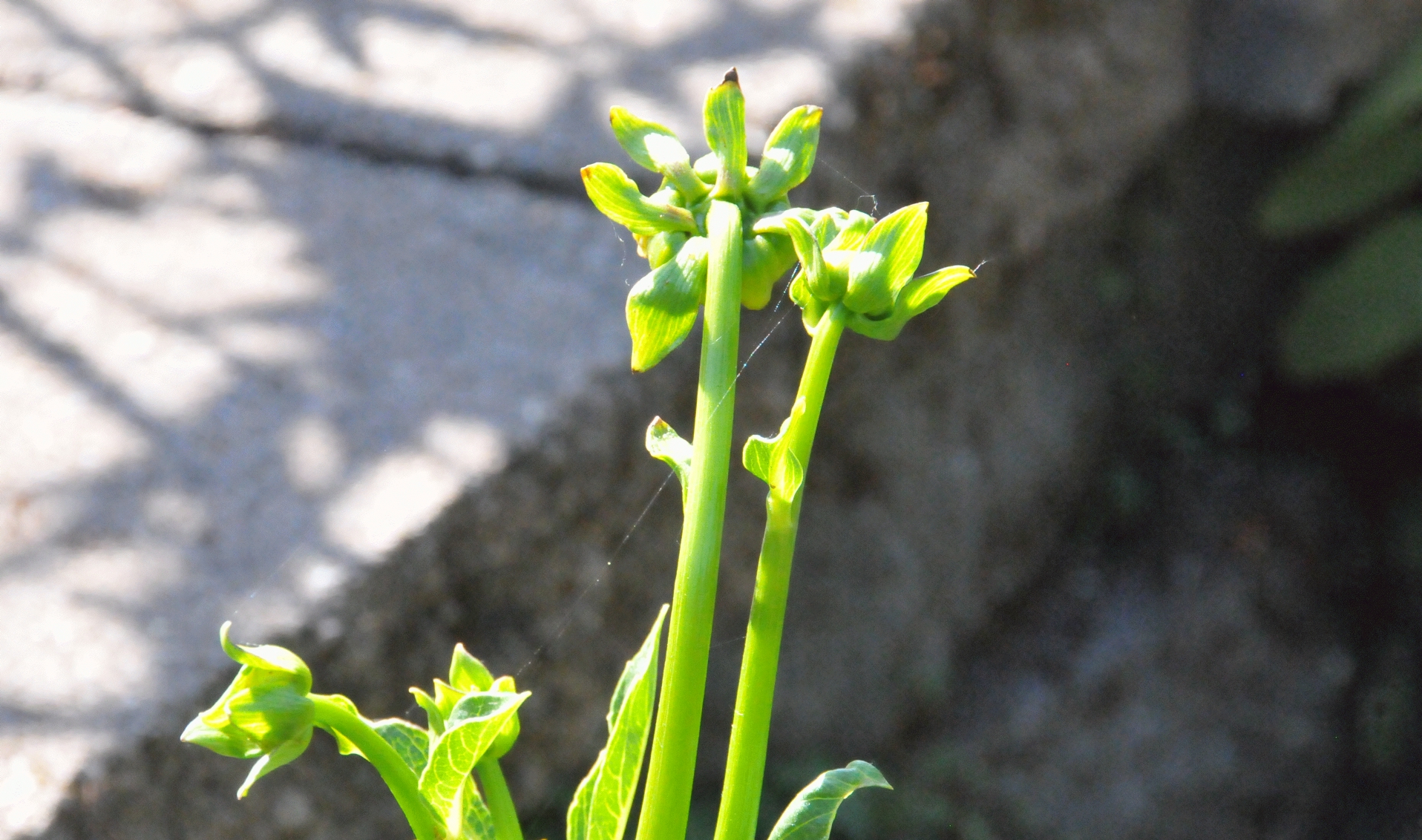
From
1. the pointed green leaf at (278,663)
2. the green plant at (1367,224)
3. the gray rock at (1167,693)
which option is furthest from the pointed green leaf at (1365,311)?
the pointed green leaf at (278,663)

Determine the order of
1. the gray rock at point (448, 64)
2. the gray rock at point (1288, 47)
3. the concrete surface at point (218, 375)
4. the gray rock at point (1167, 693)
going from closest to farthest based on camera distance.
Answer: the concrete surface at point (218, 375) < the gray rock at point (448, 64) < the gray rock at point (1167, 693) < the gray rock at point (1288, 47)

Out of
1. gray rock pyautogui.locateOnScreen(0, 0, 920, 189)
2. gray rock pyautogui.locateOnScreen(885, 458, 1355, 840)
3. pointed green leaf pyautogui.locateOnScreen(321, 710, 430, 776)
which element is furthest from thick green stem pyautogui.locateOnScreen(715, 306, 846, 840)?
gray rock pyautogui.locateOnScreen(885, 458, 1355, 840)

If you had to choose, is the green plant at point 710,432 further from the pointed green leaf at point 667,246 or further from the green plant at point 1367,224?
the green plant at point 1367,224

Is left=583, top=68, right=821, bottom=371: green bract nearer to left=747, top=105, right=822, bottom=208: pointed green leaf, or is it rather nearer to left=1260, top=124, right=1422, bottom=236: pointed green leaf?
left=747, top=105, right=822, bottom=208: pointed green leaf

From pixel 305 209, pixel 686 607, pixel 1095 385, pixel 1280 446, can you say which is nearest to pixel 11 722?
pixel 305 209

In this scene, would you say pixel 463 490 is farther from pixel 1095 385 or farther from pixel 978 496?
pixel 1095 385
